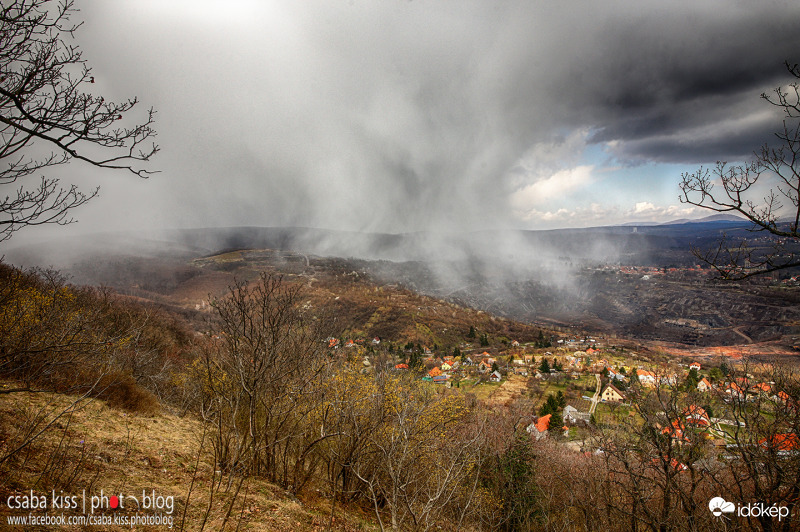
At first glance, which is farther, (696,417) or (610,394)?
(610,394)

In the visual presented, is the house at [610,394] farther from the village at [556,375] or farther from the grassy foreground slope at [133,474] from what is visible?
the grassy foreground slope at [133,474]

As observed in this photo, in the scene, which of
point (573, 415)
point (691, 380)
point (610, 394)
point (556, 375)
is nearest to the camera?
point (691, 380)

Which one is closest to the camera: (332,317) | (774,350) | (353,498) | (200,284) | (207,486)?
(207,486)

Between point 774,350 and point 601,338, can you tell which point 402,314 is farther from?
point 774,350

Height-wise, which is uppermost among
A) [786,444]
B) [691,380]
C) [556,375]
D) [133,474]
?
[133,474]

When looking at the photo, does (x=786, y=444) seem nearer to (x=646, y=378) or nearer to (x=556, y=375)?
(x=646, y=378)

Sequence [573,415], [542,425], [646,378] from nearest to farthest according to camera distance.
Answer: [542,425]
[573,415]
[646,378]

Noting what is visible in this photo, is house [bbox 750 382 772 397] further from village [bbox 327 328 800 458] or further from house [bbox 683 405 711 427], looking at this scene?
village [bbox 327 328 800 458]

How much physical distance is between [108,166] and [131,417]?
9586 mm

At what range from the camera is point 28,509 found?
11.9 ft

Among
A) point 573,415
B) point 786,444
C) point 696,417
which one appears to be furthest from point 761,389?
point 573,415

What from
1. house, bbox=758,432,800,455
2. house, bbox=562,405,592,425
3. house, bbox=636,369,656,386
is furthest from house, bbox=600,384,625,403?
house, bbox=758,432,800,455

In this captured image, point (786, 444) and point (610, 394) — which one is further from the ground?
point (786, 444)

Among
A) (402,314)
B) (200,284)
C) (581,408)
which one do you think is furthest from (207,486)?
(200,284)
